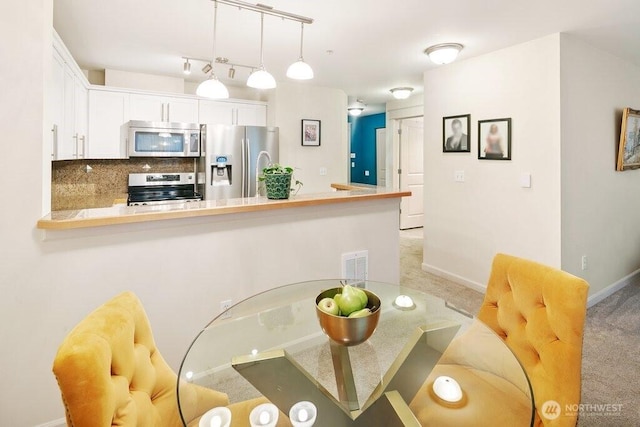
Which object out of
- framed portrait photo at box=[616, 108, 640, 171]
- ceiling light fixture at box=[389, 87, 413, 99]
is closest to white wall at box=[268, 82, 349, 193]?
ceiling light fixture at box=[389, 87, 413, 99]

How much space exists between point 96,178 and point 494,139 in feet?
14.6

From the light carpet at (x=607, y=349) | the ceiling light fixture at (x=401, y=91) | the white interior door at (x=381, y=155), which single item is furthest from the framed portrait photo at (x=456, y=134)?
the white interior door at (x=381, y=155)

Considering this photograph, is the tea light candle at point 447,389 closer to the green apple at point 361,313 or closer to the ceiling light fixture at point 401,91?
the green apple at point 361,313

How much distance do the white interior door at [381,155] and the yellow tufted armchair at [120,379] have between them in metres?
6.75

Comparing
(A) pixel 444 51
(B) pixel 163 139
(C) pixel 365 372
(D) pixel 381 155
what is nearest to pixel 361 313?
(C) pixel 365 372

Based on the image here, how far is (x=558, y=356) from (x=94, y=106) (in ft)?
15.1

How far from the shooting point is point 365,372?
56.1 inches

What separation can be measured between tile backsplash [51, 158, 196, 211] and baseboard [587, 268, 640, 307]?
4.75m

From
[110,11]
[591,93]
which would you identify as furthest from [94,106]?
[591,93]

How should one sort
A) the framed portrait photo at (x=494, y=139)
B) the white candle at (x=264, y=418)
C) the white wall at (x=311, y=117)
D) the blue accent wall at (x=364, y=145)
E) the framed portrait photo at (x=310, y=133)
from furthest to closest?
the blue accent wall at (x=364, y=145) < the framed portrait photo at (x=310, y=133) < the white wall at (x=311, y=117) < the framed portrait photo at (x=494, y=139) < the white candle at (x=264, y=418)

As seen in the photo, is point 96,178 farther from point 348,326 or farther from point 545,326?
point 545,326

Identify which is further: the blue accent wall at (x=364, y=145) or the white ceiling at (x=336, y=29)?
the blue accent wall at (x=364, y=145)

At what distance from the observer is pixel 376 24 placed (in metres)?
2.87

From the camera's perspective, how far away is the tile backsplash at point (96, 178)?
155 inches
